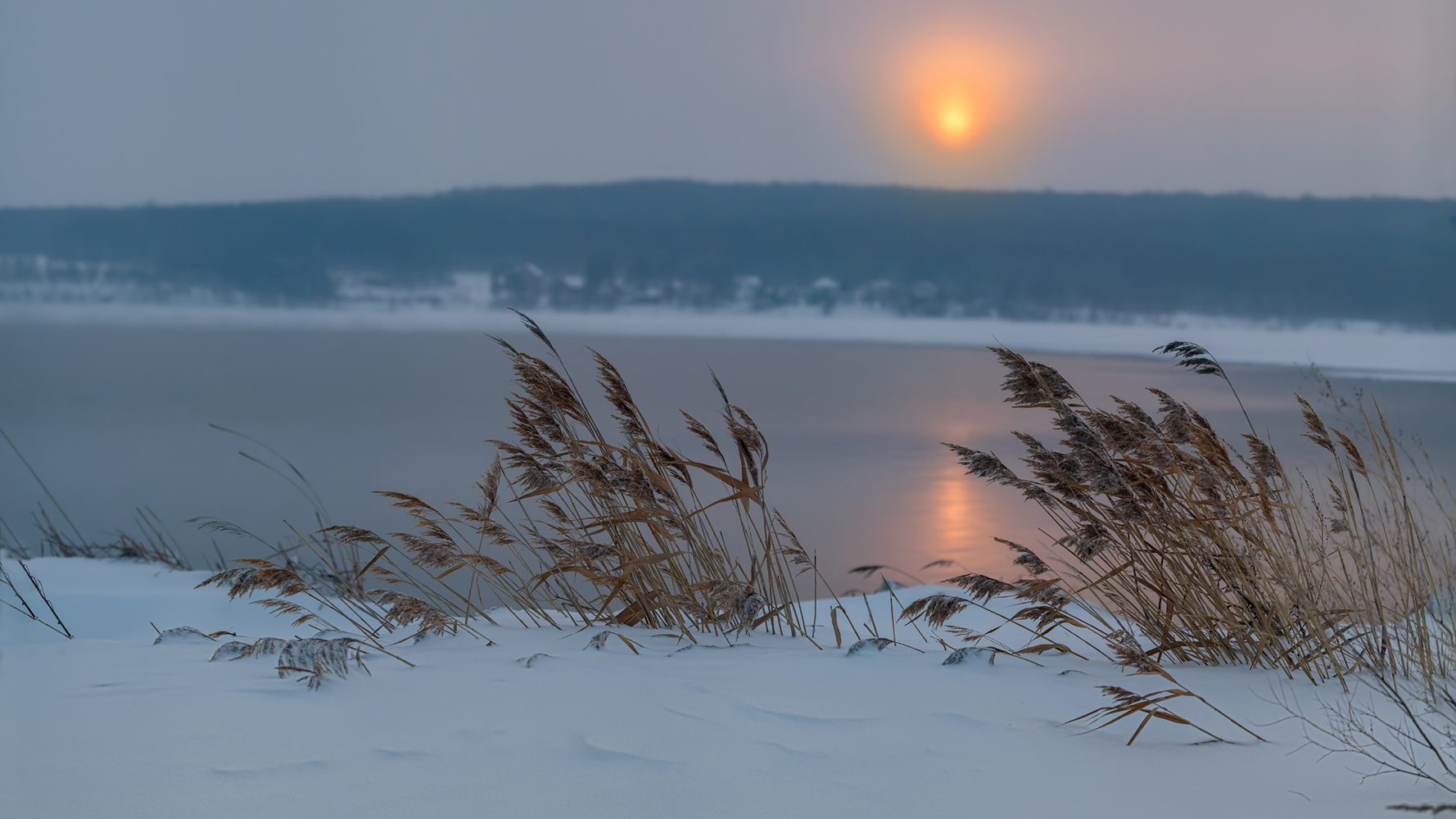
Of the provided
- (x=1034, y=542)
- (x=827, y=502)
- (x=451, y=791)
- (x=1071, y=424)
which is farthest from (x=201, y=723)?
(x=827, y=502)

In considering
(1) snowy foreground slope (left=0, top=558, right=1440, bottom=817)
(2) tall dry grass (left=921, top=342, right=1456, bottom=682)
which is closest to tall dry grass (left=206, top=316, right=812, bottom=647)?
(1) snowy foreground slope (left=0, top=558, right=1440, bottom=817)

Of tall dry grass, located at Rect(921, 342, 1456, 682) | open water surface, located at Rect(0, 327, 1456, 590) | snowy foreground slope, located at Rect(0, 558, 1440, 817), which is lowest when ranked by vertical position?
open water surface, located at Rect(0, 327, 1456, 590)

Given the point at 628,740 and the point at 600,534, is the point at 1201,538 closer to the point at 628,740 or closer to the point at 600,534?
the point at 628,740

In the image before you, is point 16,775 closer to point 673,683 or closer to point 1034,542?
point 673,683

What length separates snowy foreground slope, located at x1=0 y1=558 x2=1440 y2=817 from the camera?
1.19m

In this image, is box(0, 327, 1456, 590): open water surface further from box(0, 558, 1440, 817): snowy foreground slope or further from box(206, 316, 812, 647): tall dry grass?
box(0, 558, 1440, 817): snowy foreground slope

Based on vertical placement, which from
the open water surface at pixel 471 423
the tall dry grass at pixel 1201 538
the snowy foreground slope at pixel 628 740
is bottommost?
the open water surface at pixel 471 423

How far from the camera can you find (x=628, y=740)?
1.37 meters

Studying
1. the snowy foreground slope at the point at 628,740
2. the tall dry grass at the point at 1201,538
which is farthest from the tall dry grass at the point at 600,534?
the tall dry grass at the point at 1201,538

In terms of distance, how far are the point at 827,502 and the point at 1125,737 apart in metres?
4.95

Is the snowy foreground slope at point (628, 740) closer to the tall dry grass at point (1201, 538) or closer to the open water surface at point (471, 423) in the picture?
the tall dry grass at point (1201, 538)

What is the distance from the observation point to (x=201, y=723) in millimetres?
1360

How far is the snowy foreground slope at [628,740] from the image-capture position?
46.8 inches

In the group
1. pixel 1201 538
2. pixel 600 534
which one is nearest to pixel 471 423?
pixel 600 534
